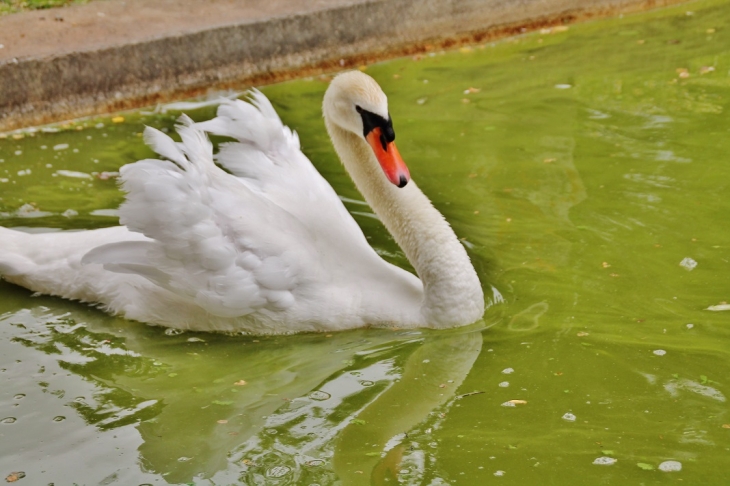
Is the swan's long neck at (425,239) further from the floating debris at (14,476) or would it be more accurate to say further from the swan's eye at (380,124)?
the floating debris at (14,476)

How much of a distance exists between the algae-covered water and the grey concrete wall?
48cm

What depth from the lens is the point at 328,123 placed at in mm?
5102

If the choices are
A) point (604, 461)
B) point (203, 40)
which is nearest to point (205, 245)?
point (604, 461)

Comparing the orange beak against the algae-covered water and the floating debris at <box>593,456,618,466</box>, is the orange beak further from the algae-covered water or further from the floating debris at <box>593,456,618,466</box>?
the floating debris at <box>593,456,618,466</box>

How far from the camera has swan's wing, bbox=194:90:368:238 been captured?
5094 millimetres

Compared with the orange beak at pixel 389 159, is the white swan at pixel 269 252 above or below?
below

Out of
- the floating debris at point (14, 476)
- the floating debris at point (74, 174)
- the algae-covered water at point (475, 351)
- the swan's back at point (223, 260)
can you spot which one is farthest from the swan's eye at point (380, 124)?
the floating debris at point (74, 174)

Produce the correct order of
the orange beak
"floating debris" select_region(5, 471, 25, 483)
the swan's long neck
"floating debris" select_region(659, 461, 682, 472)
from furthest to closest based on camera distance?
the swan's long neck → the orange beak → "floating debris" select_region(5, 471, 25, 483) → "floating debris" select_region(659, 461, 682, 472)

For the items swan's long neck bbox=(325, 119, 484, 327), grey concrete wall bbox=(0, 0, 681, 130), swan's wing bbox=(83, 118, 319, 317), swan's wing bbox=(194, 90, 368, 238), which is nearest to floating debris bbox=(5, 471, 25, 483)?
swan's wing bbox=(83, 118, 319, 317)

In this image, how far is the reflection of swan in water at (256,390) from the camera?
12.9 feet

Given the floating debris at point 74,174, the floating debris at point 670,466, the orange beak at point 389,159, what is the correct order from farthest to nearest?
the floating debris at point 74,174 < the orange beak at point 389,159 < the floating debris at point 670,466

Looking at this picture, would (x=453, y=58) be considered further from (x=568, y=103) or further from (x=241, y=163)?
(x=241, y=163)

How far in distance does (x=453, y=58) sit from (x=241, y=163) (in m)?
3.80

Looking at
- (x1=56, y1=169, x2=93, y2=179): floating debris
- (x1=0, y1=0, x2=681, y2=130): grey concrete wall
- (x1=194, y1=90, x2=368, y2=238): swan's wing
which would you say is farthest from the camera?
(x1=0, y1=0, x2=681, y2=130): grey concrete wall
